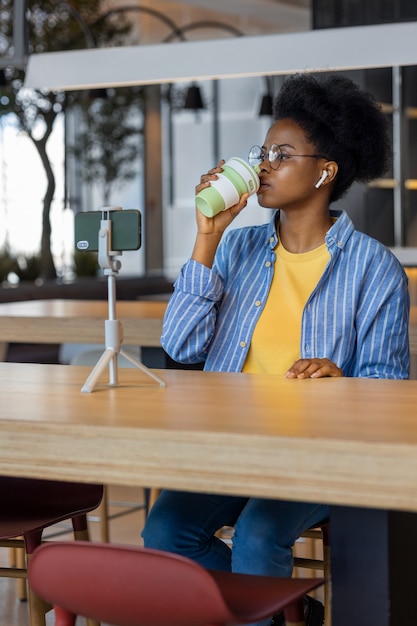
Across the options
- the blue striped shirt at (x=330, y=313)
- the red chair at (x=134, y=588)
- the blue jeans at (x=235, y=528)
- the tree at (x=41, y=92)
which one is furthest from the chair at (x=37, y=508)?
the tree at (x=41, y=92)

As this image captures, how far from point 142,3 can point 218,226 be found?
10562 millimetres

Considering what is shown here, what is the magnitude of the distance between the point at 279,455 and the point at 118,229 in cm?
62

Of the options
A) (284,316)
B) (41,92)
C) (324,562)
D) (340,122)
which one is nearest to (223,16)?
(41,92)

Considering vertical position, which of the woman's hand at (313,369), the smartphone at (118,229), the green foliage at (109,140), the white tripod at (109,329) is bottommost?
the woman's hand at (313,369)

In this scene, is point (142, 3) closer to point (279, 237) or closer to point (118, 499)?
point (118, 499)

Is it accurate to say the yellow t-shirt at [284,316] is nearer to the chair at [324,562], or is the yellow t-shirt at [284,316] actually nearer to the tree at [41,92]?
the chair at [324,562]

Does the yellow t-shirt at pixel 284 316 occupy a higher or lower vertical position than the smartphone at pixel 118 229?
lower

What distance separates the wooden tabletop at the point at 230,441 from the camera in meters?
1.29

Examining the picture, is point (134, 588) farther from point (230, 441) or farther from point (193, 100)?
point (193, 100)

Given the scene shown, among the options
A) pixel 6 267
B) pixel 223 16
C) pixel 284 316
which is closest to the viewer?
pixel 284 316

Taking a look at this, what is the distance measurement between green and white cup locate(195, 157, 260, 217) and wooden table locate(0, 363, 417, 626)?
0.45 m

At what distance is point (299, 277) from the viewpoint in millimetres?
2270

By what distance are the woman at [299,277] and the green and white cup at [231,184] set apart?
0.03m

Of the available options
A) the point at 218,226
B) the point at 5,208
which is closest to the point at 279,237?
the point at 218,226
